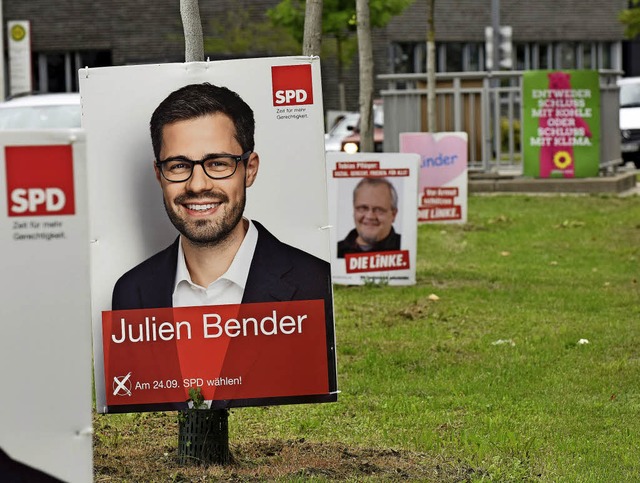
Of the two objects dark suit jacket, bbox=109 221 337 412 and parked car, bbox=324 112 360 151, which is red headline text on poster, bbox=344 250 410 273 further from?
parked car, bbox=324 112 360 151

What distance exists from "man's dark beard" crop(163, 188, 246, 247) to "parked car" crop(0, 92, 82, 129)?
11.2m

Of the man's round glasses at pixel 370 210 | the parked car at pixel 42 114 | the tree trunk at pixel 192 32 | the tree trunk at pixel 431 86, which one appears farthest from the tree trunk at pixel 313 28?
the tree trunk at pixel 431 86

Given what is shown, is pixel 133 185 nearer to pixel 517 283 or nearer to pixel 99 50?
pixel 517 283

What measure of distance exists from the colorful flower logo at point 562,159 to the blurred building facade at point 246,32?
23257mm

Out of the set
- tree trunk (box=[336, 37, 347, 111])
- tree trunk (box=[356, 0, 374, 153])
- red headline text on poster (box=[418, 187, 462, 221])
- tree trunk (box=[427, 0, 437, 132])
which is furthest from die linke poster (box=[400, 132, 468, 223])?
tree trunk (box=[336, 37, 347, 111])

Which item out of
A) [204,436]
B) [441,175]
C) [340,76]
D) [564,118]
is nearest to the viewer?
[204,436]

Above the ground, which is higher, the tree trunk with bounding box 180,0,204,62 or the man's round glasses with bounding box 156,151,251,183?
the tree trunk with bounding box 180,0,204,62

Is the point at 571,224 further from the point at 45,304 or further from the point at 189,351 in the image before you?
the point at 45,304

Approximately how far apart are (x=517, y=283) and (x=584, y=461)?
6.33m

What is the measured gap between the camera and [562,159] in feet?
75.9

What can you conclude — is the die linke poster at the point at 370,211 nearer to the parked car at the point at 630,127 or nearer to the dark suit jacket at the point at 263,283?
the dark suit jacket at the point at 263,283

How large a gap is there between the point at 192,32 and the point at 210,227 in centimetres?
109

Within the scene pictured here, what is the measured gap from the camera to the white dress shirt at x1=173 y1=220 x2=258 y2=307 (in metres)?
5.75

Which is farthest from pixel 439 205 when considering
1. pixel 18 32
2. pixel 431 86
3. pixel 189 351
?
pixel 18 32
